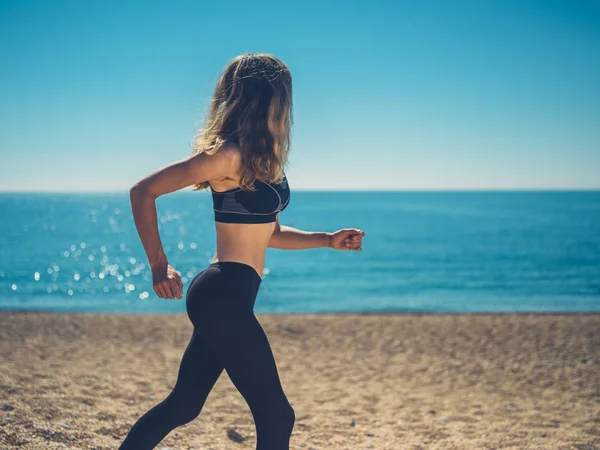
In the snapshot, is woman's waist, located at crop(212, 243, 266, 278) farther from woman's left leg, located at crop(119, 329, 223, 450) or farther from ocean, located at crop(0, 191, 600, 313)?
ocean, located at crop(0, 191, 600, 313)

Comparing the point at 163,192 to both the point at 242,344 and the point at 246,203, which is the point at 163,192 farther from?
the point at 242,344

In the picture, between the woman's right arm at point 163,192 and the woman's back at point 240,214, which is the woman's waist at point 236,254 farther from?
the woman's right arm at point 163,192


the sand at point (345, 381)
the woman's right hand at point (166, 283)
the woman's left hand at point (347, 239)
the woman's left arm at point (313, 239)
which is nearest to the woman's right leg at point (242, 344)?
the woman's right hand at point (166, 283)

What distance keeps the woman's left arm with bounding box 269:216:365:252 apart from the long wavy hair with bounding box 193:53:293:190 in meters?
0.53

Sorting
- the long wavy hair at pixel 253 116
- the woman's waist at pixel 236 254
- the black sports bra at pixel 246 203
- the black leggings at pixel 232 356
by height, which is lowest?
the black leggings at pixel 232 356

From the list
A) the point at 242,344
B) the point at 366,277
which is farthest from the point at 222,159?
the point at 366,277

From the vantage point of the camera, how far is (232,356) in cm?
203

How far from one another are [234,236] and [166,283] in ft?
1.21

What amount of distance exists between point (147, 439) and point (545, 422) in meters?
4.41

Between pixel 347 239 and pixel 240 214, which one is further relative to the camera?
pixel 347 239

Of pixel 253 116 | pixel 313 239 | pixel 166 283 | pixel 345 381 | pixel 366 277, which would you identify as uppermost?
pixel 253 116

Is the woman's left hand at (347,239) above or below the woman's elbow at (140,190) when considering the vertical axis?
A: below

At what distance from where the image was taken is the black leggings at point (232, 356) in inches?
79.7

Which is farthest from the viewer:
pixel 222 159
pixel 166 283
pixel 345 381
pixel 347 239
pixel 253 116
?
pixel 345 381
